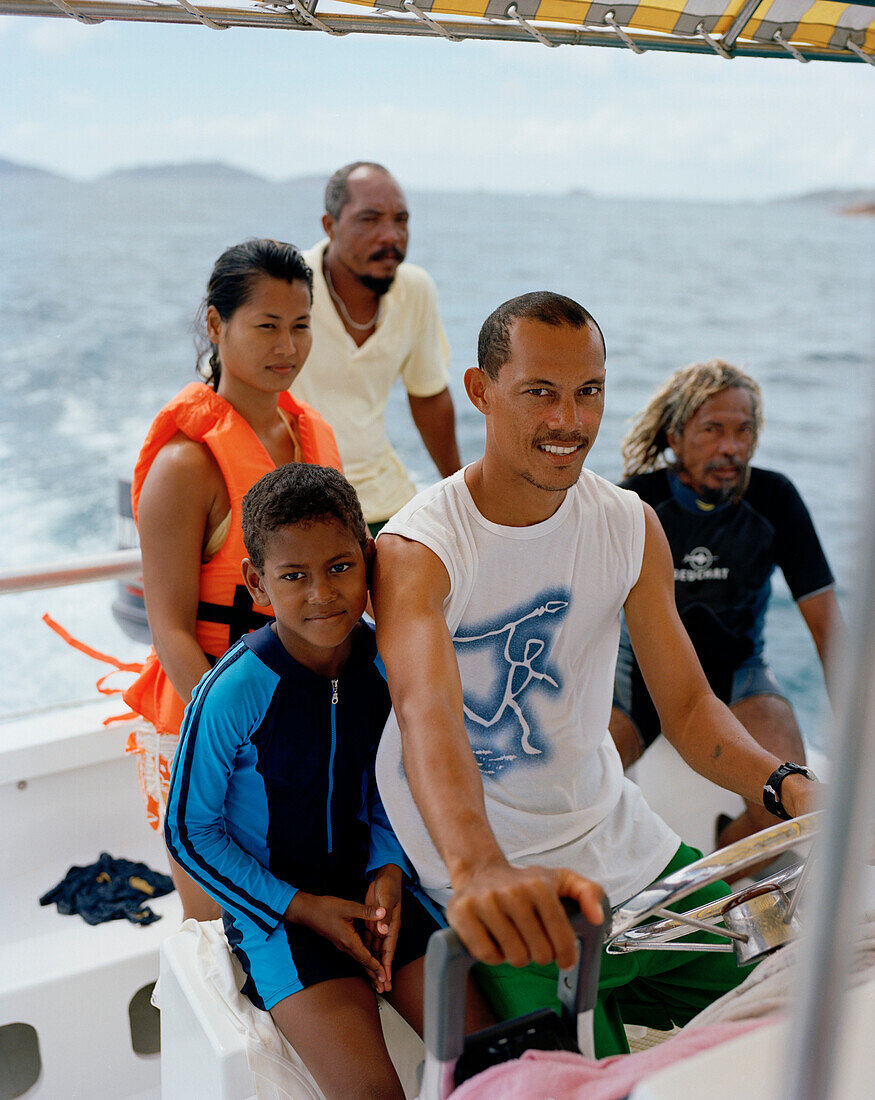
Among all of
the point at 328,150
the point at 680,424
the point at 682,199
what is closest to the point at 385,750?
the point at 680,424

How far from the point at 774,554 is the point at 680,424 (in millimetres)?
351

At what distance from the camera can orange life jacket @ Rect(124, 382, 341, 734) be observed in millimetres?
1662

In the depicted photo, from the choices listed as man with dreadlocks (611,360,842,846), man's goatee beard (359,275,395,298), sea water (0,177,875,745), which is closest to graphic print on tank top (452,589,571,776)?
man with dreadlocks (611,360,842,846)

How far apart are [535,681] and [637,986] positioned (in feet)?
1.34

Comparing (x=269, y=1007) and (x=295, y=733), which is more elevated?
(x=295, y=733)

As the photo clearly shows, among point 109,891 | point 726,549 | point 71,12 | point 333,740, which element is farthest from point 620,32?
point 109,891

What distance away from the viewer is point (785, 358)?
16.2 m

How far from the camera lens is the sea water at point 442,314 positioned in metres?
9.52

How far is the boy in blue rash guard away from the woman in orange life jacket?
0.25 m

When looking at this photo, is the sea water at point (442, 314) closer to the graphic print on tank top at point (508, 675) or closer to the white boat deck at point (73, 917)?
the white boat deck at point (73, 917)

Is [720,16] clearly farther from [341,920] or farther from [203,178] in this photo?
[203,178]

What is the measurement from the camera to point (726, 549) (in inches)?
91.8

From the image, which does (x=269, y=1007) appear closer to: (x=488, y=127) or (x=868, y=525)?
(x=868, y=525)

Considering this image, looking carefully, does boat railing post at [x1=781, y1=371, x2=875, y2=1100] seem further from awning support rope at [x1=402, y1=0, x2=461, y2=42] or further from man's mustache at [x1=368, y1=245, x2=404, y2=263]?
man's mustache at [x1=368, y1=245, x2=404, y2=263]
